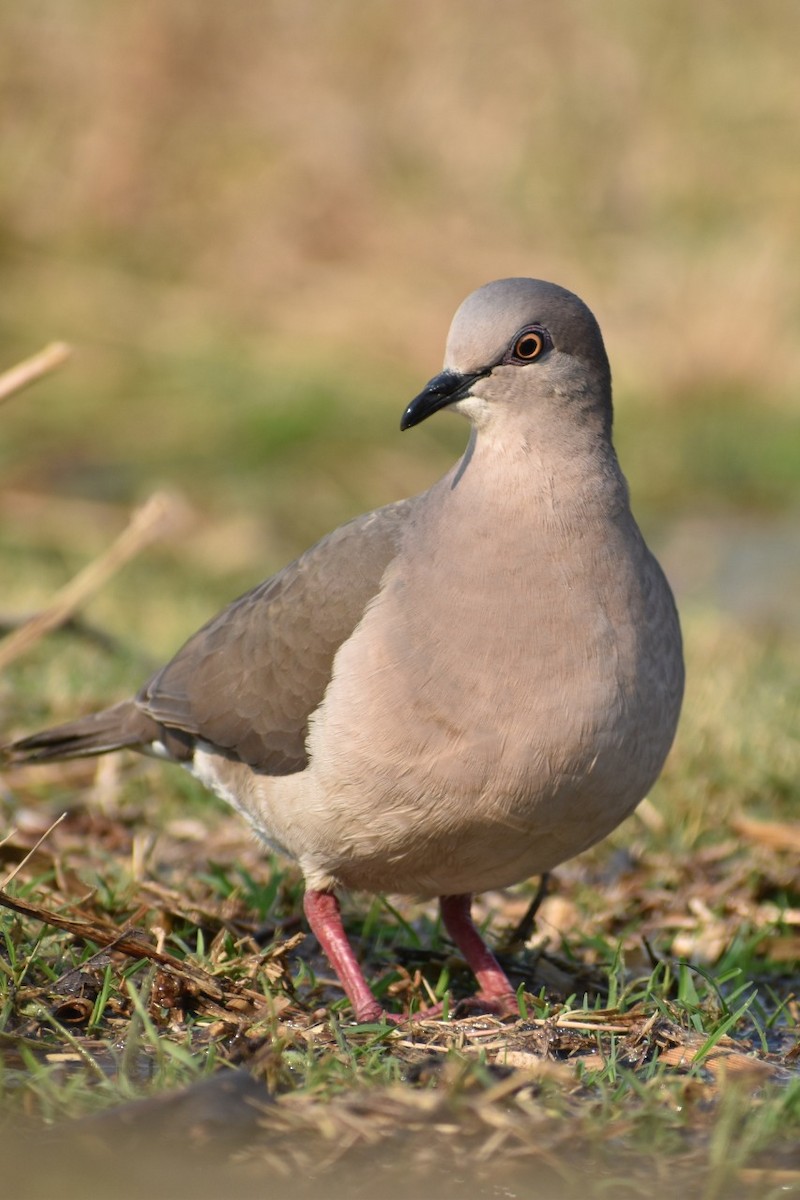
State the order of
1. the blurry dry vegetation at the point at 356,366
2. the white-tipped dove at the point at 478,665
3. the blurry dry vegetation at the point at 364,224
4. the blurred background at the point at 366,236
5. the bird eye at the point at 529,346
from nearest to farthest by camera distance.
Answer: the white-tipped dove at the point at 478,665
the bird eye at the point at 529,346
the blurry dry vegetation at the point at 356,366
the blurred background at the point at 366,236
the blurry dry vegetation at the point at 364,224

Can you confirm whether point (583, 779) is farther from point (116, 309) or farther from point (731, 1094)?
point (116, 309)

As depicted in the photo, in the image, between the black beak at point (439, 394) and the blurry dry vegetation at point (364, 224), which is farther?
the blurry dry vegetation at point (364, 224)

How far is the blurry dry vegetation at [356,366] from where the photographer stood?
4.08 meters

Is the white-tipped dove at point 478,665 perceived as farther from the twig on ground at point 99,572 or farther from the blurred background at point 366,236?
the blurred background at point 366,236

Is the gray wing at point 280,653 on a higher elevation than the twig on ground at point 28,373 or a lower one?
lower

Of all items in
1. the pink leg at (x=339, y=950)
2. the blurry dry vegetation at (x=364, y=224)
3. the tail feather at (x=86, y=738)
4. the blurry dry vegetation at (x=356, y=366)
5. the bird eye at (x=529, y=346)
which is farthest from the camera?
the blurry dry vegetation at (x=364, y=224)

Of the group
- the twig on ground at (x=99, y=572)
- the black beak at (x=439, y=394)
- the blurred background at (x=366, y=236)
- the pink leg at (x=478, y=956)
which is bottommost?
the pink leg at (x=478, y=956)

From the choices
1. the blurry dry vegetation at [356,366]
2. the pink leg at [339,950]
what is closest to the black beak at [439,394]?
Answer: the pink leg at [339,950]

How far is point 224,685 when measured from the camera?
427 centimetres

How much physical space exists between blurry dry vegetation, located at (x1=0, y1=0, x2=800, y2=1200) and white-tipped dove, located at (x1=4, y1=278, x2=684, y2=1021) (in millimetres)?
343

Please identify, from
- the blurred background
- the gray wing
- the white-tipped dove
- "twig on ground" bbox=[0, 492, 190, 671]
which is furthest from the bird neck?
the blurred background

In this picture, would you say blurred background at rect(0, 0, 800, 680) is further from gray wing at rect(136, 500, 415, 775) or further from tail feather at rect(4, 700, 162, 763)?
gray wing at rect(136, 500, 415, 775)

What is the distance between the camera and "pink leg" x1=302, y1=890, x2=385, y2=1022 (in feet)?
11.9

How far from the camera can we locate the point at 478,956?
3965mm
